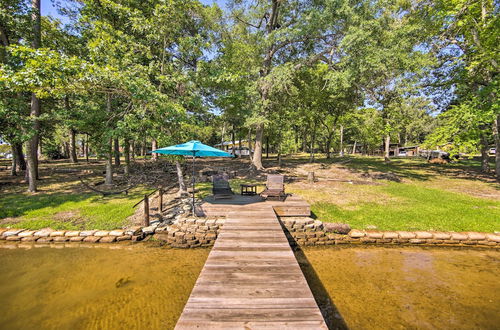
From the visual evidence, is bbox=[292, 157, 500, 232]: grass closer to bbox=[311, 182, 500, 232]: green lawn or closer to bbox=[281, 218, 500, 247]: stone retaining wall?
Result: bbox=[311, 182, 500, 232]: green lawn

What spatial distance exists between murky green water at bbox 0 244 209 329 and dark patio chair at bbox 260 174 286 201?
3.31 m

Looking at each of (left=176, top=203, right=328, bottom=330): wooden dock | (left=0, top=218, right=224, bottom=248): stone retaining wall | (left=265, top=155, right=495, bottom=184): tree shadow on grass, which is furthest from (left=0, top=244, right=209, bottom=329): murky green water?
(left=265, top=155, right=495, bottom=184): tree shadow on grass

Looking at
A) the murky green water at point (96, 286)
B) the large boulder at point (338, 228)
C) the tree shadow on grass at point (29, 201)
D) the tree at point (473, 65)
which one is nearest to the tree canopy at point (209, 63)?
the tree at point (473, 65)

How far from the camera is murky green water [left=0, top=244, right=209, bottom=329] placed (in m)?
3.80

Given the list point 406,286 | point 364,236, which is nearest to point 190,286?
point 406,286

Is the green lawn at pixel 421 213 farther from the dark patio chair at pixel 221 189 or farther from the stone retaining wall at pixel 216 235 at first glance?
the dark patio chair at pixel 221 189

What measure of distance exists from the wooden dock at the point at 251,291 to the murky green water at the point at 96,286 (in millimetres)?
1300

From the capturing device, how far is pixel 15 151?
16.2m

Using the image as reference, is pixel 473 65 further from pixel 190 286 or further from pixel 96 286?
pixel 96 286

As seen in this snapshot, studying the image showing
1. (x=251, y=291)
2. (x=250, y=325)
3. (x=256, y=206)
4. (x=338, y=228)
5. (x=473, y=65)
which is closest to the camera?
(x=250, y=325)

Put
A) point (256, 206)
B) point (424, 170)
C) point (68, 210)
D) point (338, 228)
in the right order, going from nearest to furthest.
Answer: point (338, 228), point (256, 206), point (68, 210), point (424, 170)

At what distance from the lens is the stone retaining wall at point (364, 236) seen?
21.8 feet

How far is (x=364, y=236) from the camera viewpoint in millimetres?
6848

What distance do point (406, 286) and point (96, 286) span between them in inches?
301
